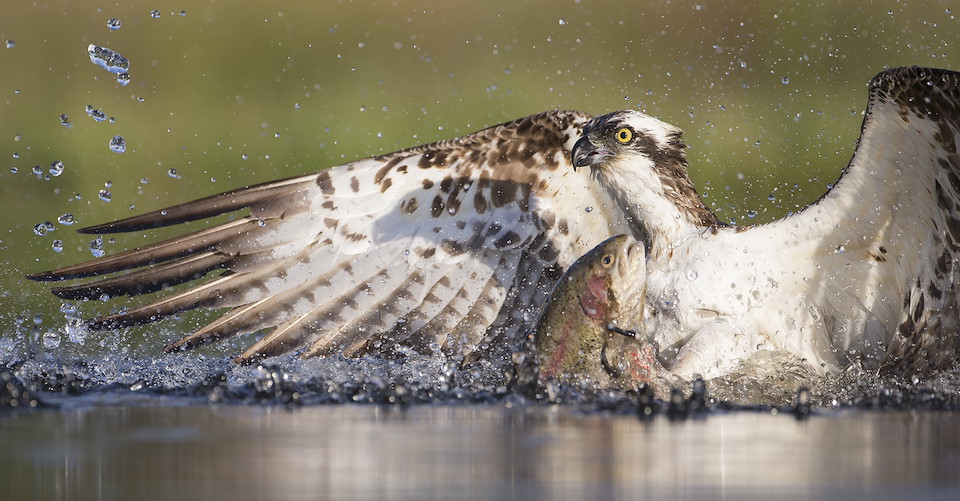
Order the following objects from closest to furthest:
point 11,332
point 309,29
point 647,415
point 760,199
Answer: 1. point 647,415
2. point 11,332
3. point 760,199
4. point 309,29

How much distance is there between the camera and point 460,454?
14.7 ft

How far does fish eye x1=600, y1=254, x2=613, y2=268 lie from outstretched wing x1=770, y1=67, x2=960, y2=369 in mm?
1111

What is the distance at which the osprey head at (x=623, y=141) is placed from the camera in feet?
23.2

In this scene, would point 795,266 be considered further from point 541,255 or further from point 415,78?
point 415,78

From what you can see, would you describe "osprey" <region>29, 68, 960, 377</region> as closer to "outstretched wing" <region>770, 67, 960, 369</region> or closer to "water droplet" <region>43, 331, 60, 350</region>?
"outstretched wing" <region>770, 67, 960, 369</region>

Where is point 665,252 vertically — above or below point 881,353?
above

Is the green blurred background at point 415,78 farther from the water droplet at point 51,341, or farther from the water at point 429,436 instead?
the water at point 429,436

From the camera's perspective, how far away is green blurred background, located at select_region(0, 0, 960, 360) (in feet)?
49.9

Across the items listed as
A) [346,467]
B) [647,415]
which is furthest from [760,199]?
[346,467]

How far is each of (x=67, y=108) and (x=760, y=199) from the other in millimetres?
7680

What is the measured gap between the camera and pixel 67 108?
1639 centimetres

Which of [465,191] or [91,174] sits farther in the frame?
[91,174]

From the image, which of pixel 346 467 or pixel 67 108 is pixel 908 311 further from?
pixel 67 108

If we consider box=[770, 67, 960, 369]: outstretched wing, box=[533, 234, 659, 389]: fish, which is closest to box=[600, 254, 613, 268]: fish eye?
box=[533, 234, 659, 389]: fish
